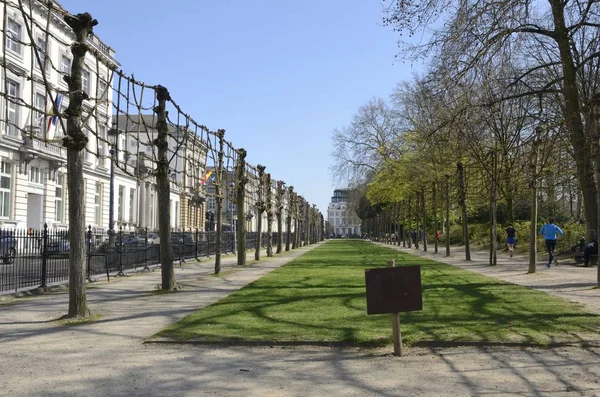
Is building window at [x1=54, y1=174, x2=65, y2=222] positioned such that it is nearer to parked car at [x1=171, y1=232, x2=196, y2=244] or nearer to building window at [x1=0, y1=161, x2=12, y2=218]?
building window at [x1=0, y1=161, x2=12, y2=218]

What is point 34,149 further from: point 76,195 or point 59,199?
point 76,195

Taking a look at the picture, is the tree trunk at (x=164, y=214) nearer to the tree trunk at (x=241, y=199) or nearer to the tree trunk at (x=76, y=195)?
the tree trunk at (x=76, y=195)

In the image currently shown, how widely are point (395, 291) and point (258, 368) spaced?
6.09 feet

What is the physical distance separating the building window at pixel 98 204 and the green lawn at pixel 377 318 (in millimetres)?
48425

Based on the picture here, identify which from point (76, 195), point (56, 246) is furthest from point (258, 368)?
point (56, 246)

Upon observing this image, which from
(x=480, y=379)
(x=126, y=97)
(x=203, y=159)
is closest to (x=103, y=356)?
(x=480, y=379)

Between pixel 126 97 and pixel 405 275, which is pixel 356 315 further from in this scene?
pixel 126 97

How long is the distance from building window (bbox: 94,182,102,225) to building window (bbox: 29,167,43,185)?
11.3 m

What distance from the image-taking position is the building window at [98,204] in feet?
196

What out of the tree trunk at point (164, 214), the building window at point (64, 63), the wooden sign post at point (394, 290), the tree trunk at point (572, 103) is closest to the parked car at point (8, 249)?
the tree trunk at point (164, 214)

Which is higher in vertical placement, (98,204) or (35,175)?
(35,175)

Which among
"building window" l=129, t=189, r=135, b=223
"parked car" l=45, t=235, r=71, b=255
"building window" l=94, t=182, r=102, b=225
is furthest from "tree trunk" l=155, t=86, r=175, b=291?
"building window" l=129, t=189, r=135, b=223

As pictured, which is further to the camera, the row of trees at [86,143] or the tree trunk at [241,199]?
the tree trunk at [241,199]

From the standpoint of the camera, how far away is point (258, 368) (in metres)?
6.85
